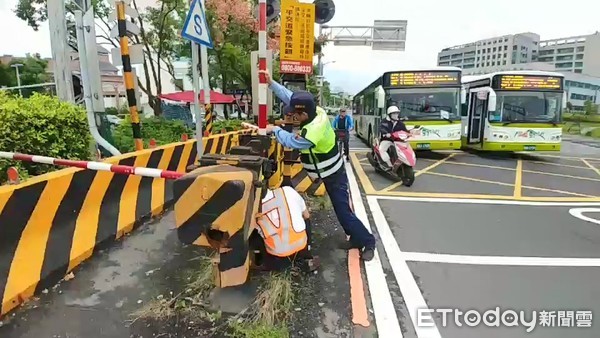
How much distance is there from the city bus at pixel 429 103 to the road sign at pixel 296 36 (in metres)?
Result: 3.87

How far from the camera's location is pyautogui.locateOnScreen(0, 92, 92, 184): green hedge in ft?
13.5

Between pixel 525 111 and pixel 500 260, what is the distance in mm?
9740

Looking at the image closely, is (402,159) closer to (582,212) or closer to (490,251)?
(582,212)

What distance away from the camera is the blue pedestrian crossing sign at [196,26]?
4.32 metres

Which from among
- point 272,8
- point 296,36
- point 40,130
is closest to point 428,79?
point 296,36

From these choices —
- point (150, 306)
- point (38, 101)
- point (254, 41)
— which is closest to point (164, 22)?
point (254, 41)

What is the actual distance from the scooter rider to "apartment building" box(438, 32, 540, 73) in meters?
68.5

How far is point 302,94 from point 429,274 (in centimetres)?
208

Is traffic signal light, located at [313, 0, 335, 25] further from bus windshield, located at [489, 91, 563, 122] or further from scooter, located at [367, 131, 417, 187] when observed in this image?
bus windshield, located at [489, 91, 563, 122]

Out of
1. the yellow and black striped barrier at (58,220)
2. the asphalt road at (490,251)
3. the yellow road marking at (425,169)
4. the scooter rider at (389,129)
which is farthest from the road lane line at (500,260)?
the scooter rider at (389,129)

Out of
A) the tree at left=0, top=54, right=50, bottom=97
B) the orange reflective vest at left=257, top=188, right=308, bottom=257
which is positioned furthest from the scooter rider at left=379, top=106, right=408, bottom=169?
the tree at left=0, top=54, right=50, bottom=97

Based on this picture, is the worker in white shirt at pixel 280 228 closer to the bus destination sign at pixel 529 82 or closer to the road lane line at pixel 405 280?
the road lane line at pixel 405 280

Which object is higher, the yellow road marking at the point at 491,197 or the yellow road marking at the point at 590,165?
the yellow road marking at the point at 491,197

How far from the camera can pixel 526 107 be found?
12.5m
